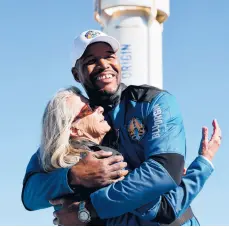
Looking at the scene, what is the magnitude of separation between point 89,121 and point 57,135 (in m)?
0.24

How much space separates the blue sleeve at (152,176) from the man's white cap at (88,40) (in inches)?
25.3

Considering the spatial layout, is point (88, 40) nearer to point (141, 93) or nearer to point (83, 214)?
point (141, 93)

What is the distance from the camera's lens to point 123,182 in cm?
385

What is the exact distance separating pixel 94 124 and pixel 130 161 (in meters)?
0.35

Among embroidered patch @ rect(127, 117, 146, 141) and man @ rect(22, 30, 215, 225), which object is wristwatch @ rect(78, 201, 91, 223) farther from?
embroidered patch @ rect(127, 117, 146, 141)

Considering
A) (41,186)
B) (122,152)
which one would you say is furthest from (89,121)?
(41,186)

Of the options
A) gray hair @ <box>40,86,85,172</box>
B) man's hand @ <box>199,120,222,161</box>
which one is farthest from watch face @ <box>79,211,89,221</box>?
man's hand @ <box>199,120,222,161</box>

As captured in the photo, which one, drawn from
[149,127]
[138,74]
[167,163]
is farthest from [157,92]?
[138,74]

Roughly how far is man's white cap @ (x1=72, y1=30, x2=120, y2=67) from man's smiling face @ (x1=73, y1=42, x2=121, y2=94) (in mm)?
41

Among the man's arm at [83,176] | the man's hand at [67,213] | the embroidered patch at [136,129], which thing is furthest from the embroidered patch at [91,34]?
the man's hand at [67,213]

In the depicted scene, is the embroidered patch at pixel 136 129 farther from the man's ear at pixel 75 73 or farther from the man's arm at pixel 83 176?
the man's ear at pixel 75 73

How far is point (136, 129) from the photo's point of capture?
13.5 ft

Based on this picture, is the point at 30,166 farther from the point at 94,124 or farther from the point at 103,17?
the point at 103,17

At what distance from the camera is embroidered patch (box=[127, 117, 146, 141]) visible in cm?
411
